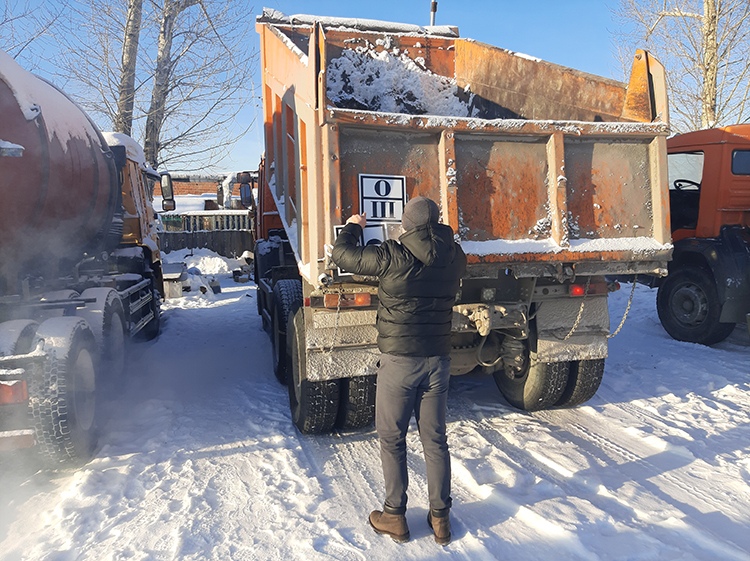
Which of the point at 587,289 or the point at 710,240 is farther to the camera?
the point at 710,240

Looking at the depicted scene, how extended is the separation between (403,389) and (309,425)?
1.53 metres

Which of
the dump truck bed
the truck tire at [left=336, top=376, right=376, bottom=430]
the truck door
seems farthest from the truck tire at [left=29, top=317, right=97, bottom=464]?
the truck door

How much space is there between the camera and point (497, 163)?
3715 millimetres

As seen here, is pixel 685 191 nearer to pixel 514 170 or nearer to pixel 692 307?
pixel 692 307

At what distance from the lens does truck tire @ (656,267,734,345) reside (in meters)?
7.04

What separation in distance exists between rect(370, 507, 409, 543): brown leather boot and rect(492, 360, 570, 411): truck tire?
6.39 feet

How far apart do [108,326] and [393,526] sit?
11.2ft

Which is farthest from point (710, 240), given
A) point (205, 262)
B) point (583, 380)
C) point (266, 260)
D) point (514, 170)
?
point (205, 262)

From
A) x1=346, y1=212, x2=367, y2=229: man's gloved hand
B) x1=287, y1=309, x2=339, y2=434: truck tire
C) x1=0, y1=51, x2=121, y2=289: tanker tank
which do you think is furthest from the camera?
x1=287, y1=309, x2=339, y2=434: truck tire

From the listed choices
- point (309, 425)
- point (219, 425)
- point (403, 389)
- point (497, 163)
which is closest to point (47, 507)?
point (219, 425)

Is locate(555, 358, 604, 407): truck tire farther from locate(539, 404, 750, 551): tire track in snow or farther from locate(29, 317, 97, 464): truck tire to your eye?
locate(29, 317, 97, 464): truck tire

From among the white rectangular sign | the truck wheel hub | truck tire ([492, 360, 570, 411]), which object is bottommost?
truck tire ([492, 360, 570, 411])

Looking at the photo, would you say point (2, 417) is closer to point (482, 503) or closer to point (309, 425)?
point (309, 425)

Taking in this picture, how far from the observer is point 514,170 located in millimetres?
3738
